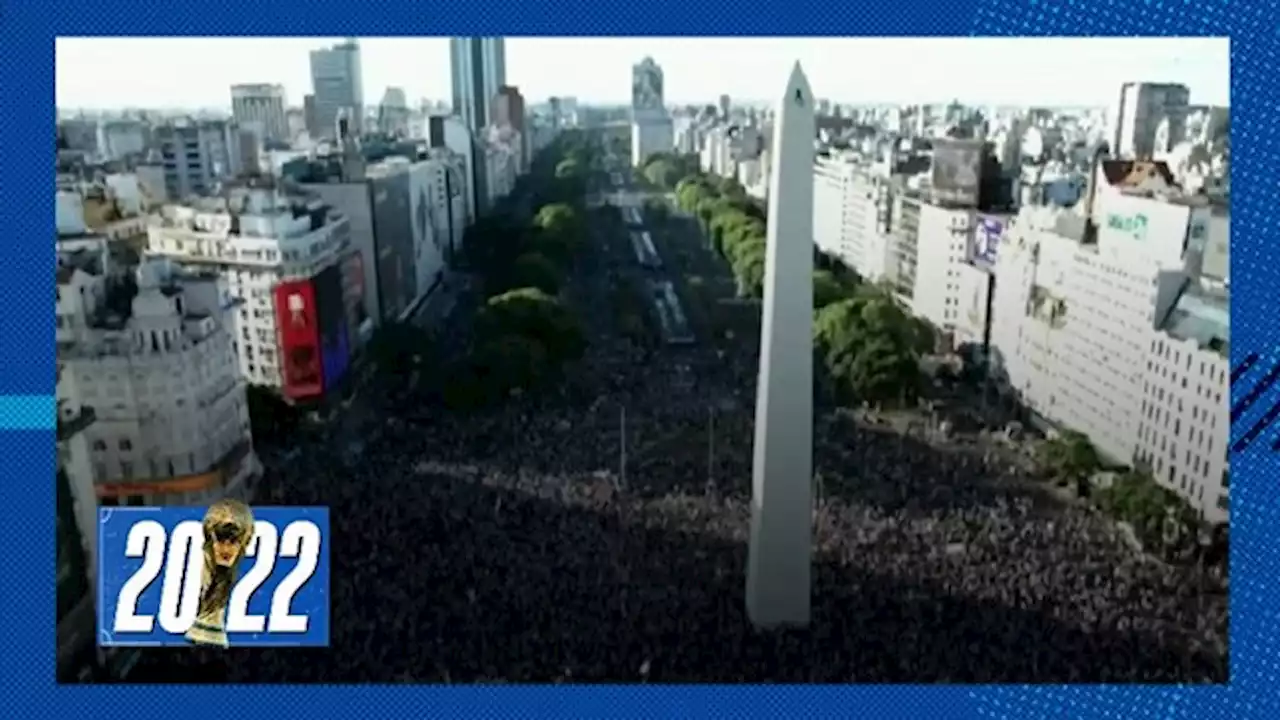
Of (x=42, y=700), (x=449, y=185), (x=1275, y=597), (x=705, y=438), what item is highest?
(x=449, y=185)

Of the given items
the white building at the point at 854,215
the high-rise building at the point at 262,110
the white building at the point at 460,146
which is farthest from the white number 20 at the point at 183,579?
the white building at the point at 854,215

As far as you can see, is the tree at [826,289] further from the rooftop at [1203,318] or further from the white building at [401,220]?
the white building at [401,220]

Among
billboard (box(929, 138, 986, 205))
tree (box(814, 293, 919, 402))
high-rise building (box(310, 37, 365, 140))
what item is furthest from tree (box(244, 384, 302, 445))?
billboard (box(929, 138, 986, 205))

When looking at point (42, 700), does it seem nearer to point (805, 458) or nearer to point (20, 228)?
point (20, 228)

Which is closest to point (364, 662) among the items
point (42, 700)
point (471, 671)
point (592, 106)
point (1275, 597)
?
point (471, 671)

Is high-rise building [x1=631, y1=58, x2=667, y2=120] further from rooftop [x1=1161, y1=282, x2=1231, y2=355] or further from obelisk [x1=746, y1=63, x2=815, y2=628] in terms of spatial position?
rooftop [x1=1161, y1=282, x2=1231, y2=355]

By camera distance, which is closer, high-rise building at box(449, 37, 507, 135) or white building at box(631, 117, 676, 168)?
high-rise building at box(449, 37, 507, 135)
